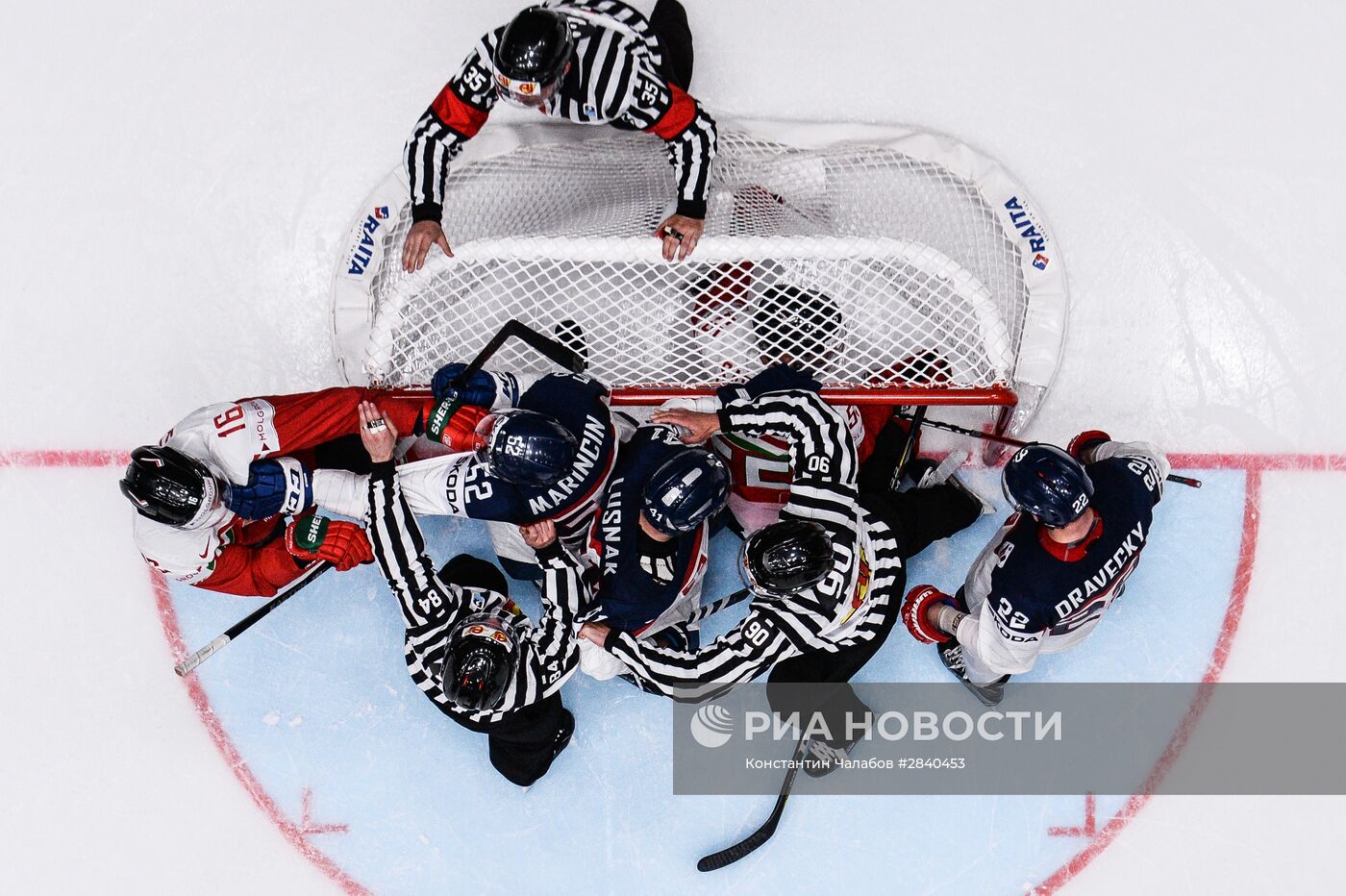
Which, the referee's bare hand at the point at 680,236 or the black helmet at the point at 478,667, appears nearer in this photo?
the black helmet at the point at 478,667

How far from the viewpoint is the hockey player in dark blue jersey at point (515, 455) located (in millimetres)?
2727

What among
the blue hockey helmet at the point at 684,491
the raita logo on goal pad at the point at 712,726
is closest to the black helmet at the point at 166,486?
the blue hockey helmet at the point at 684,491

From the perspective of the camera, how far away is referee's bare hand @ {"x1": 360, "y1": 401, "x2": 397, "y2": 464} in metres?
3.16

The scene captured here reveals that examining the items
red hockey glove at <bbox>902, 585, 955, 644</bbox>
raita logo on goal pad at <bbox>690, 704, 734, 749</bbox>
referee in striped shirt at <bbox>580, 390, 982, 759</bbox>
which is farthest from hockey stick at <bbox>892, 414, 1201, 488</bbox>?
raita logo on goal pad at <bbox>690, 704, 734, 749</bbox>

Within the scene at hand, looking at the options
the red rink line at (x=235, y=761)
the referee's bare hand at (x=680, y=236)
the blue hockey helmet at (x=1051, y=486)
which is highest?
the referee's bare hand at (x=680, y=236)

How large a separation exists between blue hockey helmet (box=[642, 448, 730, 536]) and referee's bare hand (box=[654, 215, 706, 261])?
66 cm

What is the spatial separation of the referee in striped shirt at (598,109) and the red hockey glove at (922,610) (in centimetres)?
160

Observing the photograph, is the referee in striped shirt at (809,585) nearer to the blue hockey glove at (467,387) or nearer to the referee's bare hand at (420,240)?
the blue hockey glove at (467,387)

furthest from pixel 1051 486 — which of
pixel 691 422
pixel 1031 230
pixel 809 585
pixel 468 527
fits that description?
pixel 468 527

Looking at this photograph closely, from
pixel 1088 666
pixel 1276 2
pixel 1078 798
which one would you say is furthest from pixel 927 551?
pixel 1276 2

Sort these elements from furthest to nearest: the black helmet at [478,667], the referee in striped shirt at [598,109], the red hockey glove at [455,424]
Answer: the red hockey glove at [455,424]
the referee in striped shirt at [598,109]
the black helmet at [478,667]

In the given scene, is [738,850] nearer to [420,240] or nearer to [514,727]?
[514,727]

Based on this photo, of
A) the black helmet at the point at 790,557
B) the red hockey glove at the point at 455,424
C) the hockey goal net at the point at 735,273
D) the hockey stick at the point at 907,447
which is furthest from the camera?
the hockey stick at the point at 907,447

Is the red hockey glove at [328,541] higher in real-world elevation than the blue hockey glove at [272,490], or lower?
lower
